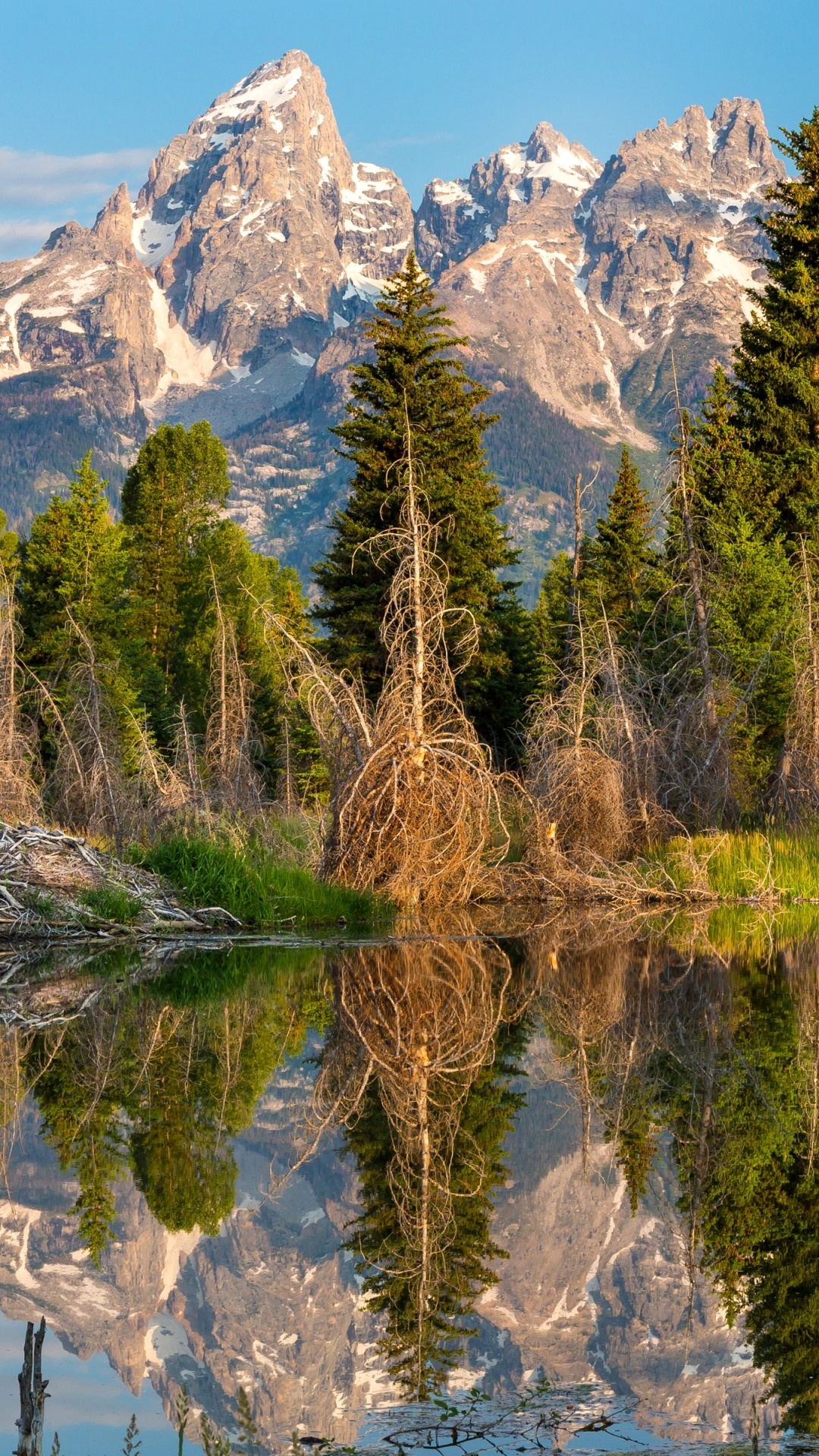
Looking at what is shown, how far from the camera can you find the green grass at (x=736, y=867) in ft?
61.6

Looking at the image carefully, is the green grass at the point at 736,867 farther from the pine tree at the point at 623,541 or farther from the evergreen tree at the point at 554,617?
the pine tree at the point at 623,541

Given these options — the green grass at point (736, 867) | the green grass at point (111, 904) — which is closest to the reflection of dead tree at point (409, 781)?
the green grass at point (736, 867)

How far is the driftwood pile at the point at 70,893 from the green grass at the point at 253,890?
29cm

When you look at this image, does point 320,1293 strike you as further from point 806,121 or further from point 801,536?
point 806,121

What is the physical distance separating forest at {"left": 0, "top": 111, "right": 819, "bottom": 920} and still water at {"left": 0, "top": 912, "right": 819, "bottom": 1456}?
26.1ft

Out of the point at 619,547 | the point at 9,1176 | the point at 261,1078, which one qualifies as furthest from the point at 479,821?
the point at 619,547

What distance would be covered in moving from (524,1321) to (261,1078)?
3327 mm

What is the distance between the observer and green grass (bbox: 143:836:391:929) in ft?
50.7

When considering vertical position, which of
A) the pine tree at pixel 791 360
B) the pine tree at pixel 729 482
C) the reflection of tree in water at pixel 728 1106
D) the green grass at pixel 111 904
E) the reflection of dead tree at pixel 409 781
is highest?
the pine tree at pixel 791 360

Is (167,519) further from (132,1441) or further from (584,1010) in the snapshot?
(132,1441)

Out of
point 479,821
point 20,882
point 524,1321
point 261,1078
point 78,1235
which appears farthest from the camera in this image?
point 479,821

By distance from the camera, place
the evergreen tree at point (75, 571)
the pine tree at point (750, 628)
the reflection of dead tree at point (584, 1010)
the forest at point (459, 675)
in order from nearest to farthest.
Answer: the reflection of dead tree at point (584, 1010) → the forest at point (459, 675) → the pine tree at point (750, 628) → the evergreen tree at point (75, 571)

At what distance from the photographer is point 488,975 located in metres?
11.8

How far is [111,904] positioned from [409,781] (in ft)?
12.4
